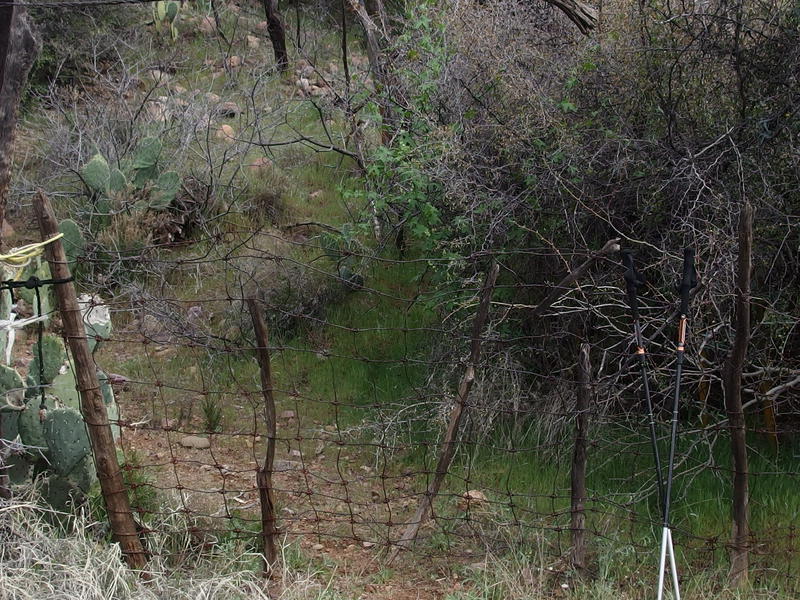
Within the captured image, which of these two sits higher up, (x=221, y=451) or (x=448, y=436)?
(x=448, y=436)

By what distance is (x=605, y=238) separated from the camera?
5938 millimetres

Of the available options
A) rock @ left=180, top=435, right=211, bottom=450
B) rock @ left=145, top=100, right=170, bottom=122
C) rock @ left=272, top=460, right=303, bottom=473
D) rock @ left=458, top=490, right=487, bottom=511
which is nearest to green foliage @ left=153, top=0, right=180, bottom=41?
rock @ left=145, top=100, right=170, bottom=122

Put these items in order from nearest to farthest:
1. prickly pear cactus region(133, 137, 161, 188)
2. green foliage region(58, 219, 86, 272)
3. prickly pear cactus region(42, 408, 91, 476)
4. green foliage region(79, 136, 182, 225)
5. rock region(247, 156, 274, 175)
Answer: prickly pear cactus region(42, 408, 91, 476) < green foliage region(58, 219, 86, 272) < green foliage region(79, 136, 182, 225) < prickly pear cactus region(133, 137, 161, 188) < rock region(247, 156, 274, 175)

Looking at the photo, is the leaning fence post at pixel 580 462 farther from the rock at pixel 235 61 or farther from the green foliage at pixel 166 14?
the green foliage at pixel 166 14

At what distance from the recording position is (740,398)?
12.9 ft

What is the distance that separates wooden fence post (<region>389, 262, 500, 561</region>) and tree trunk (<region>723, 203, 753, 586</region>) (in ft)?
3.32

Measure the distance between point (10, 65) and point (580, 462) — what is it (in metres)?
3.47

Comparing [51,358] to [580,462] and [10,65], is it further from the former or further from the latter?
[580,462]

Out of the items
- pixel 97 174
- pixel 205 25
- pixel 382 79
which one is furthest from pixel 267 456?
pixel 205 25

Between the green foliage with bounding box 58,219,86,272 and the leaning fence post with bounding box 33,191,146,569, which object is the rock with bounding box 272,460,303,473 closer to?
the leaning fence post with bounding box 33,191,146,569

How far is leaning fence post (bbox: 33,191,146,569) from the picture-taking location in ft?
12.9

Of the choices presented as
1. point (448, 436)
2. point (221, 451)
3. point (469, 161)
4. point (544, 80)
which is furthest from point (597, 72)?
point (221, 451)

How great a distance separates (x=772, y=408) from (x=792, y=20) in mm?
2130

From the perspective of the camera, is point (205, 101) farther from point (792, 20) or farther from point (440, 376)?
point (792, 20)
